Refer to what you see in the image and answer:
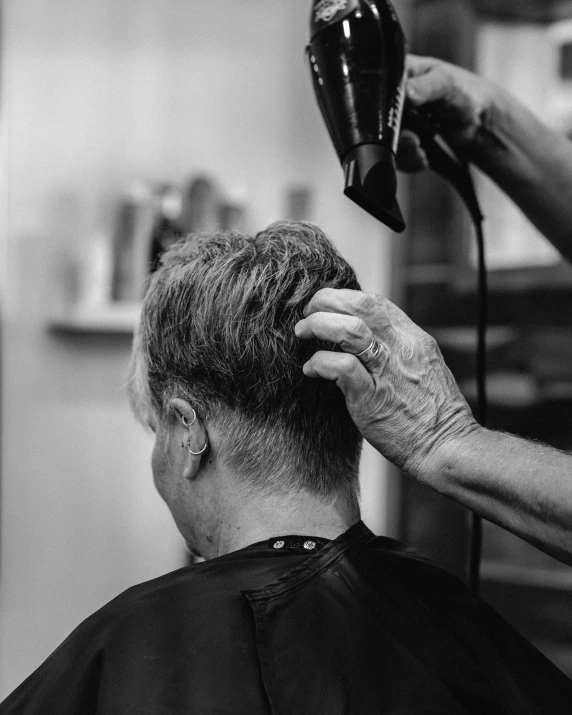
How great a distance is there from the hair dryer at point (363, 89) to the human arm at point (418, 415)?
0.22 metres

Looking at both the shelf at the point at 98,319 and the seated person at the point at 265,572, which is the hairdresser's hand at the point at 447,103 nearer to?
the seated person at the point at 265,572

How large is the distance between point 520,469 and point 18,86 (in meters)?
2.51

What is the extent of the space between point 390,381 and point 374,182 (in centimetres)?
32

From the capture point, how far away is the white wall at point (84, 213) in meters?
2.97

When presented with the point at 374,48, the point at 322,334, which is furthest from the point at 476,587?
the point at 374,48

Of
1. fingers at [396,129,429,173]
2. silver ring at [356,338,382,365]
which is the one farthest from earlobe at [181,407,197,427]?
fingers at [396,129,429,173]

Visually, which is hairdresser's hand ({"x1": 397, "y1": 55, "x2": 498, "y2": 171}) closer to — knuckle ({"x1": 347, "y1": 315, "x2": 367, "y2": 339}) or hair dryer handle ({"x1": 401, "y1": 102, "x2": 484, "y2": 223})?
hair dryer handle ({"x1": 401, "y1": 102, "x2": 484, "y2": 223})

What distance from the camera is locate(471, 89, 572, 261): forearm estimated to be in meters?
1.64

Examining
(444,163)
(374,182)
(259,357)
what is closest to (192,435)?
(259,357)

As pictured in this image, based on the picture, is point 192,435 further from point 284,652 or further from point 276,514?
point 284,652

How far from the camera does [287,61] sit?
3.88 metres

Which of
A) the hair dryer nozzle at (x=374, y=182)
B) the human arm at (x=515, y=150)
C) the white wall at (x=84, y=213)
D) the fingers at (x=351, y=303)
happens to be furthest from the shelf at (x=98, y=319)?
the fingers at (x=351, y=303)

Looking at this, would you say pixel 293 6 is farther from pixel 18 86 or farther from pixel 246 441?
pixel 246 441

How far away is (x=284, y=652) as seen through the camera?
1071mm
